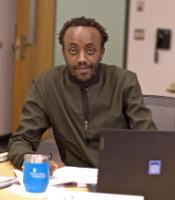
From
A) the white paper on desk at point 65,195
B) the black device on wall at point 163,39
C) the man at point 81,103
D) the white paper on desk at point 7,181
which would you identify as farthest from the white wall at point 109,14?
the white paper on desk at point 65,195

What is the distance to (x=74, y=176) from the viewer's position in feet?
6.18

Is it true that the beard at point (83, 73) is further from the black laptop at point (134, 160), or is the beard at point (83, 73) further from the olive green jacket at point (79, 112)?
the black laptop at point (134, 160)

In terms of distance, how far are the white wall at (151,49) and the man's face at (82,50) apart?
295cm

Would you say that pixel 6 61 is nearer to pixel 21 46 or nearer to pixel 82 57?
pixel 21 46

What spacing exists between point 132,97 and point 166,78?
2955 millimetres

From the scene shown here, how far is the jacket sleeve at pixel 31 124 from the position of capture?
2.16 metres

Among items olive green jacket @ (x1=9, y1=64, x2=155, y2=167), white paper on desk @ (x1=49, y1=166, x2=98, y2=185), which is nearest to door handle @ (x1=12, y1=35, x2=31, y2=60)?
olive green jacket @ (x1=9, y1=64, x2=155, y2=167)

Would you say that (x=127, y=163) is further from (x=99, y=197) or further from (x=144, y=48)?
(x=144, y=48)

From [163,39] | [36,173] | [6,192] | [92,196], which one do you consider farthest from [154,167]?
[163,39]

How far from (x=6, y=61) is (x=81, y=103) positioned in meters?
3.58

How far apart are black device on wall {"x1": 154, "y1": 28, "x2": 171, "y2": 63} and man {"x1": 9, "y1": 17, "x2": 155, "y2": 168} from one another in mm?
2852

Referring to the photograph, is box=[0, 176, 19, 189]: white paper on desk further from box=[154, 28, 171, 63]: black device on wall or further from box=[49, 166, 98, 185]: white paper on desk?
box=[154, 28, 171, 63]: black device on wall

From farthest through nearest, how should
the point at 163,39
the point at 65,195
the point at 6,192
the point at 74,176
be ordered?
the point at 163,39 < the point at 74,176 < the point at 6,192 < the point at 65,195

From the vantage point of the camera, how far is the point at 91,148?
2238mm
